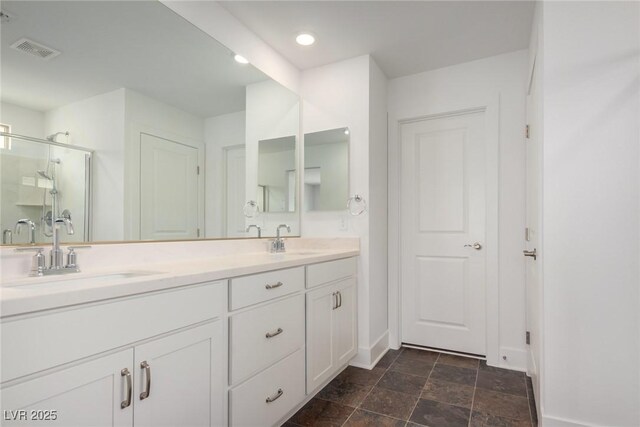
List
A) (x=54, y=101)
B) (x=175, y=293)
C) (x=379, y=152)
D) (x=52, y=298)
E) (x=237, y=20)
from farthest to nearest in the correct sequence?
1. (x=379, y=152)
2. (x=237, y=20)
3. (x=54, y=101)
4. (x=175, y=293)
5. (x=52, y=298)

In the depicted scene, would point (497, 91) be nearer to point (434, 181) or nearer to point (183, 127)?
point (434, 181)

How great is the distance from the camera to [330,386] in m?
2.19

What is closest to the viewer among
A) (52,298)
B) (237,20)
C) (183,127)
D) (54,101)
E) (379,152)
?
(52,298)

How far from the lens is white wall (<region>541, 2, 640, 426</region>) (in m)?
1.49

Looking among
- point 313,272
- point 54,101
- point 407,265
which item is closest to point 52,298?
point 54,101

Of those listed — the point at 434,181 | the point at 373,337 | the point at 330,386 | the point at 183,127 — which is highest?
the point at 183,127

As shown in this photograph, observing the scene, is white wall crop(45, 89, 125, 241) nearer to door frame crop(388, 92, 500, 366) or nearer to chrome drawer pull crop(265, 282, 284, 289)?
chrome drawer pull crop(265, 282, 284, 289)

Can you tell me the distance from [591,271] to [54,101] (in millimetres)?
2400

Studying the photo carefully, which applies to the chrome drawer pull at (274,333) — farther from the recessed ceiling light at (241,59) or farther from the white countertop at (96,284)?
the recessed ceiling light at (241,59)

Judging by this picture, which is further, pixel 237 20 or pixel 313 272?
pixel 237 20

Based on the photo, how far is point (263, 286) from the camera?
156cm

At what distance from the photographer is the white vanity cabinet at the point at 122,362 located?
0.81 metres

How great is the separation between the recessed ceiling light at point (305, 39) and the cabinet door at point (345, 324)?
171cm

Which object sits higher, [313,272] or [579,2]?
[579,2]
